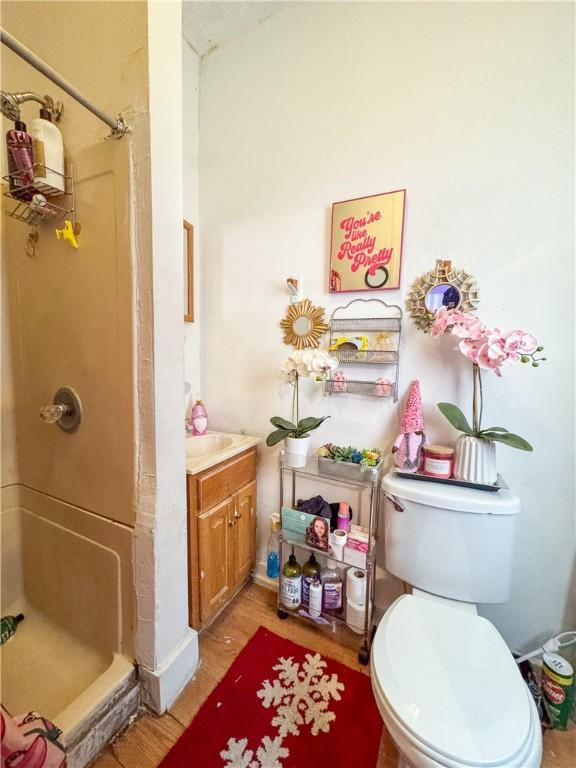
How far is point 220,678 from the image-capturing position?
45.0 inches

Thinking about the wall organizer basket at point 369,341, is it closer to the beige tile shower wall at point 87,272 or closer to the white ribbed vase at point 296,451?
the white ribbed vase at point 296,451

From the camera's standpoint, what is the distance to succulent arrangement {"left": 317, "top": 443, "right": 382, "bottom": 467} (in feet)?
4.17

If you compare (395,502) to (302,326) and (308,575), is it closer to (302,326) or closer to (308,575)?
(308,575)

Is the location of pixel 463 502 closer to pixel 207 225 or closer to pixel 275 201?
pixel 275 201

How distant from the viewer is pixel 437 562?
41.8 inches

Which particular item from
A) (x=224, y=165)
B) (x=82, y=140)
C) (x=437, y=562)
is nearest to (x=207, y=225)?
(x=224, y=165)

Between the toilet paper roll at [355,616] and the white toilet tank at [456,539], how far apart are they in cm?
28

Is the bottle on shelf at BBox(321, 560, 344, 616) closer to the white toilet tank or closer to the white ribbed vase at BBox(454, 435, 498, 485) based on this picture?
the white toilet tank

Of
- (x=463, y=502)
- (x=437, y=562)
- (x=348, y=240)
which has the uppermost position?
(x=348, y=240)

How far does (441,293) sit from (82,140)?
1368mm

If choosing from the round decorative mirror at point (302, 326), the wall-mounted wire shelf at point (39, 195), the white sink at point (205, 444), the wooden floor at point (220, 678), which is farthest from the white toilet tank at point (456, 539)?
the wall-mounted wire shelf at point (39, 195)

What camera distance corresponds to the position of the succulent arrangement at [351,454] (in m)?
1.27

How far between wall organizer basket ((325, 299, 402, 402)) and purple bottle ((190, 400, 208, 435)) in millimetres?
734

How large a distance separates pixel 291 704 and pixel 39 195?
1.92 metres
